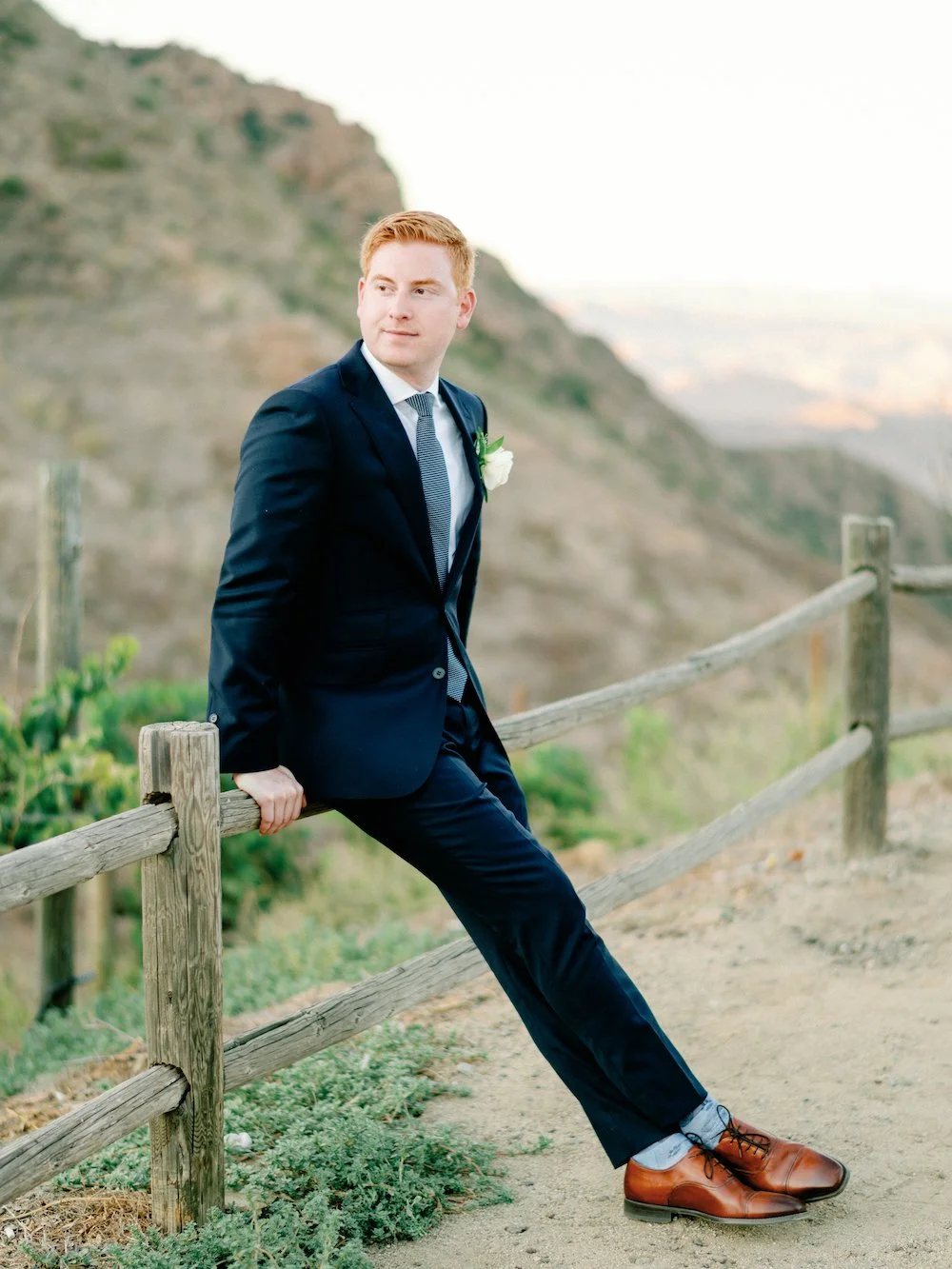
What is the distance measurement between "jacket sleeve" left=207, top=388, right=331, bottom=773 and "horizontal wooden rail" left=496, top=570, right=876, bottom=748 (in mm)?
948

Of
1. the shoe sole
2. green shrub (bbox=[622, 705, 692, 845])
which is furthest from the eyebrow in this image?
green shrub (bbox=[622, 705, 692, 845])

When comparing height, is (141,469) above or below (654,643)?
above

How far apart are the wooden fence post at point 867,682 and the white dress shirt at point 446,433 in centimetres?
297

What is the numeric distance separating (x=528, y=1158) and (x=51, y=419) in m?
21.7

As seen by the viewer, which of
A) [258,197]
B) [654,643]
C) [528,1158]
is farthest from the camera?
[258,197]

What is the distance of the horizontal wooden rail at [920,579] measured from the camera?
552cm

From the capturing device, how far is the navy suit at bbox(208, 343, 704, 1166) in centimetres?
241

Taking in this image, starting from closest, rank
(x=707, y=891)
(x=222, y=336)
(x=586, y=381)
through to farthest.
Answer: (x=707, y=891) → (x=222, y=336) → (x=586, y=381)

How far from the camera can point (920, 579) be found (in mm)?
5629

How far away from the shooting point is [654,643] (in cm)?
2206

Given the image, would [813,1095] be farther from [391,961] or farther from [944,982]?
[391,961]

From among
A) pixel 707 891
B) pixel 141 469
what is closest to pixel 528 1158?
pixel 707 891

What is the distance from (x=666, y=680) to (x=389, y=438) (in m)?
1.91

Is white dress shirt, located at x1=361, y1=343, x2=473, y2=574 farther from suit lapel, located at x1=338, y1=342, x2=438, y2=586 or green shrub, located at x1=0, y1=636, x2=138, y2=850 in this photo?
green shrub, located at x1=0, y1=636, x2=138, y2=850
